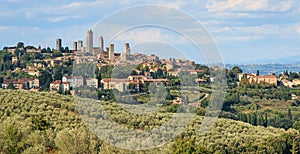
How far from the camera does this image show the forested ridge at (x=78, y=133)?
12.2 m

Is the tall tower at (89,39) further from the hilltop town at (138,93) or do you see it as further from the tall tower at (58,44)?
the tall tower at (58,44)

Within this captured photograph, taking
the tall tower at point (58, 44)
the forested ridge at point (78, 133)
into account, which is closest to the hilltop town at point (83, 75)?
the tall tower at point (58, 44)

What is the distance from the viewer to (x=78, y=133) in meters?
12.7

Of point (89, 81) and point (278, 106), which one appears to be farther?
point (278, 106)

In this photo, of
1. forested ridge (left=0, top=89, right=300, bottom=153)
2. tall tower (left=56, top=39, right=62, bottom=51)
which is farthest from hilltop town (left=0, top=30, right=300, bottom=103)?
forested ridge (left=0, top=89, right=300, bottom=153)

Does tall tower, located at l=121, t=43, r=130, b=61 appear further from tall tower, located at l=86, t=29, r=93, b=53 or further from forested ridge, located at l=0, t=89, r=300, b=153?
forested ridge, located at l=0, t=89, r=300, b=153

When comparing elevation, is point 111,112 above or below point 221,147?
above

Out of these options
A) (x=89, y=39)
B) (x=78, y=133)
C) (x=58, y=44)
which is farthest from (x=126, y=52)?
(x=58, y=44)

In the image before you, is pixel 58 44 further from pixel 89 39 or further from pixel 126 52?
pixel 126 52

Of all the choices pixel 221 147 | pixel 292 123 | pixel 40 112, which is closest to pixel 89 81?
pixel 40 112

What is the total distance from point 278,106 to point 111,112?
22378mm

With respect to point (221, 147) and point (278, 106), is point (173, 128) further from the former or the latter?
point (278, 106)

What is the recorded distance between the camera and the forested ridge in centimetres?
1216

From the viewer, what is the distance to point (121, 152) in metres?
11.2
